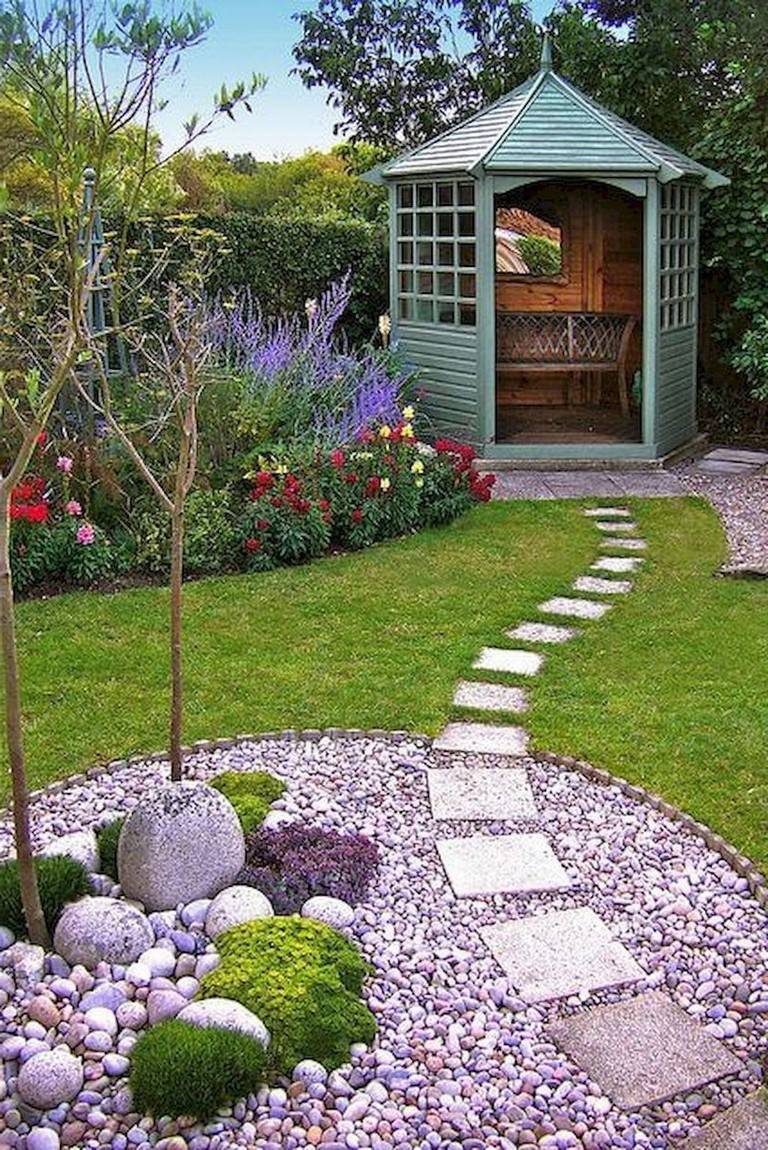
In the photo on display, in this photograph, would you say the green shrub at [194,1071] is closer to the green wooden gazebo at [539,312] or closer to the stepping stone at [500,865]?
the stepping stone at [500,865]

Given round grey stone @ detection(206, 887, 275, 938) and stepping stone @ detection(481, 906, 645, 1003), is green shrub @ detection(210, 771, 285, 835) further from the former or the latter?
stepping stone @ detection(481, 906, 645, 1003)

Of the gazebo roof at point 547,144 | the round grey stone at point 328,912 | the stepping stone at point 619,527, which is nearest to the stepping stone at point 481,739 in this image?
the round grey stone at point 328,912

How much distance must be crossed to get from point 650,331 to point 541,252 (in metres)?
2.56

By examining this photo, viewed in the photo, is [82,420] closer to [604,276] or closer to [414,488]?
[414,488]

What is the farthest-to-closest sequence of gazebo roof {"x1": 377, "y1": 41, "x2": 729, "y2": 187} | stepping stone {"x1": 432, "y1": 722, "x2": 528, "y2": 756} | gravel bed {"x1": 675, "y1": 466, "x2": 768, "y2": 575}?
gazebo roof {"x1": 377, "y1": 41, "x2": 729, "y2": 187}, gravel bed {"x1": 675, "y1": 466, "x2": 768, "y2": 575}, stepping stone {"x1": 432, "y1": 722, "x2": 528, "y2": 756}

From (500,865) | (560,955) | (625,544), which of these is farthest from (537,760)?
(625,544)

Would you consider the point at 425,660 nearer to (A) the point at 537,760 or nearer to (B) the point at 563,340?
→ (A) the point at 537,760

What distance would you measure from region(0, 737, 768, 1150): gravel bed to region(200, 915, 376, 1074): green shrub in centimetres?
5

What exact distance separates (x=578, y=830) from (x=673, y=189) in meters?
6.89

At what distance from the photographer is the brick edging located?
10.4 ft

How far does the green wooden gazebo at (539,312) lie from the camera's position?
8.73 meters

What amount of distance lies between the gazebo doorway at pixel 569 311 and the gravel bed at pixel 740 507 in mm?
1009

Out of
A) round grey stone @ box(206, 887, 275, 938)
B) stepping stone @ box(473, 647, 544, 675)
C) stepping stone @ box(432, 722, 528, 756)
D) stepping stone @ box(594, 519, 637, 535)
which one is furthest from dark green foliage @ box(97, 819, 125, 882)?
stepping stone @ box(594, 519, 637, 535)

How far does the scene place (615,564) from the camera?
21.0 feet
